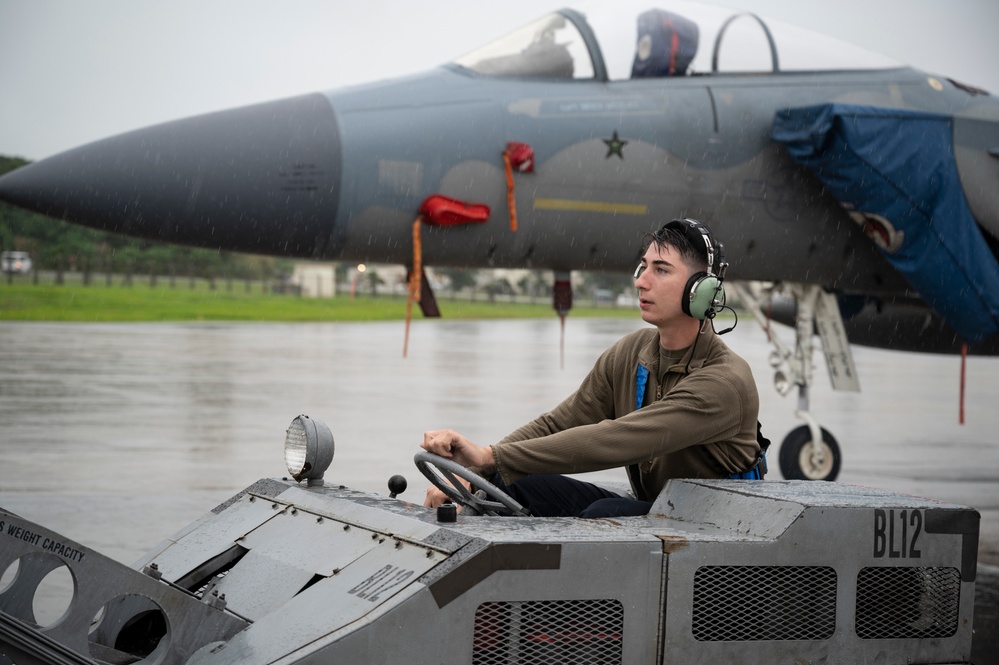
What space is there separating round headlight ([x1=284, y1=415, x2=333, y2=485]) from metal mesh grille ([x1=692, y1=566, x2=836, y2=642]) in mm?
1171

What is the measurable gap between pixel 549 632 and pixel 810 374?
6.33m

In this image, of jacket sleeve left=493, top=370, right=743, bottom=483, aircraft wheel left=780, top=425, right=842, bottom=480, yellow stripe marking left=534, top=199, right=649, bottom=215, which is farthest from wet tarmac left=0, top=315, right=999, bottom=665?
jacket sleeve left=493, top=370, right=743, bottom=483

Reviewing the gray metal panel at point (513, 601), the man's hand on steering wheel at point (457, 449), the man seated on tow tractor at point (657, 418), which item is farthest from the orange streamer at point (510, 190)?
the gray metal panel at point (513, 601)

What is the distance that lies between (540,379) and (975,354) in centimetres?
868

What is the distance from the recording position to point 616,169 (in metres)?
7.31

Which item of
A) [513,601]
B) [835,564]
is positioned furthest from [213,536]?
[835,564]

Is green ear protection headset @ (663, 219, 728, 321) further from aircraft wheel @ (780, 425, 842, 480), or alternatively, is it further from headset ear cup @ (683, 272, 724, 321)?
aircraft wheel @ (780, 425, 842, 480)

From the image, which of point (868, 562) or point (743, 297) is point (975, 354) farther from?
point (868, 562)

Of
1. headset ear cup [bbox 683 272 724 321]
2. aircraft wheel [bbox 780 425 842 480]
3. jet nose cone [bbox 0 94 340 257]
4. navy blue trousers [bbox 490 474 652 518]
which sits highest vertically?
jet nose cone [bbox 0 94 340 257]

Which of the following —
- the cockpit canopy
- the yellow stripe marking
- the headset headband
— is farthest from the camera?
the cockpit canopy

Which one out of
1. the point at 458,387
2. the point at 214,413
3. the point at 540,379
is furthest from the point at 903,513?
the point at 540,379

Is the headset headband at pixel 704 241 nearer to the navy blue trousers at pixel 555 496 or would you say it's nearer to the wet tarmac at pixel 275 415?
the navy blue trousers at pixel 555 496

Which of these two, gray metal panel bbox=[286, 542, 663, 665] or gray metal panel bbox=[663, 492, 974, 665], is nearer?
gray metal panel bbox=[286, 542, 663, 665]

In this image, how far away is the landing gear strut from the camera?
8.61m
